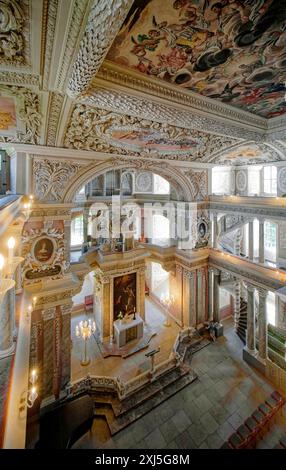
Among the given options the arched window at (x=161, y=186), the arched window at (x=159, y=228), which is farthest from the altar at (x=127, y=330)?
the arched window at (x=161, y=186)

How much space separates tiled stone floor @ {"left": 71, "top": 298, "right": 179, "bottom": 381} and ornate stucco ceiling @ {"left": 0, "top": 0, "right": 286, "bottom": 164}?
888cm

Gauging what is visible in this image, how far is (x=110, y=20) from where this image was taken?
1.83m

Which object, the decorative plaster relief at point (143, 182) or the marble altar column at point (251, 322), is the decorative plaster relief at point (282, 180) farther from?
the decorative plaster relief at point (143, 182)

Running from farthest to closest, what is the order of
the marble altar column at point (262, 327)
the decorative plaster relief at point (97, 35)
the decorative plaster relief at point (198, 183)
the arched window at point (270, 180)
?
the arched window at point (270, 180) < the decorative plaster relief at point (198, 183) < the marble altar column at point (262, 327) < the decorative plaster relief at point (97, 35)

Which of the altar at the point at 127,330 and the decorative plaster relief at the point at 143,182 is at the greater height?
the decorative plaster relief at the point at 143,182

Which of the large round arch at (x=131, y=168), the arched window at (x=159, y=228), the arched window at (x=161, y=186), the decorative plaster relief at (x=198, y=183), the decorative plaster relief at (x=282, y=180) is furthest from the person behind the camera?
the arched window at (x=159, y=228)

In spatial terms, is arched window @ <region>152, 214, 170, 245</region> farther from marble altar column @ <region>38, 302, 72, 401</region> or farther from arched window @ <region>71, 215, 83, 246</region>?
marble altar column @ <region>38, 302, 72, 401</region>

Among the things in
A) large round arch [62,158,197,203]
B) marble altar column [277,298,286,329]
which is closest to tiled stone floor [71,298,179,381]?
marble altar column [277,298,286,329]

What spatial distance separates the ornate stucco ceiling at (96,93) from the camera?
2.02 metres

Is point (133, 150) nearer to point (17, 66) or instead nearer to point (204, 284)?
point (17, 66)

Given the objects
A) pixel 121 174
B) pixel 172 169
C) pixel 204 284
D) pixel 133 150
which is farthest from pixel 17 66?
pixel 121 174

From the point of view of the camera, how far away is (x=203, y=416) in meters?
6.95

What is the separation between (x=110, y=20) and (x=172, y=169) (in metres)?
7.69

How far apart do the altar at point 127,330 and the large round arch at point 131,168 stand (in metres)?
6.88
